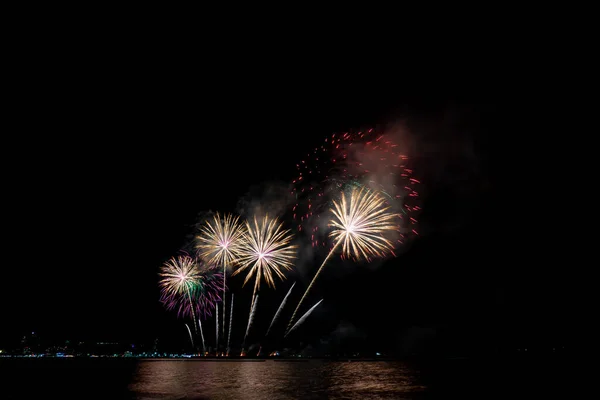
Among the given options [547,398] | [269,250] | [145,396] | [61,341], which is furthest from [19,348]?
[547,398]

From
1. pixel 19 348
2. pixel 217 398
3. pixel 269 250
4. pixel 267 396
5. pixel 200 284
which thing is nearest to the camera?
pixel 217 398

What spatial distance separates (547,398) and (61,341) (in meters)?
174

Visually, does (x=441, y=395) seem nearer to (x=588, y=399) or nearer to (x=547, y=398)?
(x=547, y=398)

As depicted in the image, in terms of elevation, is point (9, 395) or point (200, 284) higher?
point (200, 284)

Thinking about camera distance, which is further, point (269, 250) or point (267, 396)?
point (269, 250)

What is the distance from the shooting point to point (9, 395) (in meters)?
19.4

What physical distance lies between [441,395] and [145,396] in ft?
46.5

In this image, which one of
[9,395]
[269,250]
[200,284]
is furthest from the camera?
[200,284]


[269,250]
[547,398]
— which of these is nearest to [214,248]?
[269,250]

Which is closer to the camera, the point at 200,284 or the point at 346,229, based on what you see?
the point at 346,229

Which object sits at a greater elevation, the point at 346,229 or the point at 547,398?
the point at 346,229

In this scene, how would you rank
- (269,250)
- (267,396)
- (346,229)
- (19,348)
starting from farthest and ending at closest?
(19,348), (269,250), (346,229), (267,396)

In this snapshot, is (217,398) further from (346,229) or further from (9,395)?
(346,229)

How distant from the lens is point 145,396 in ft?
60.0
